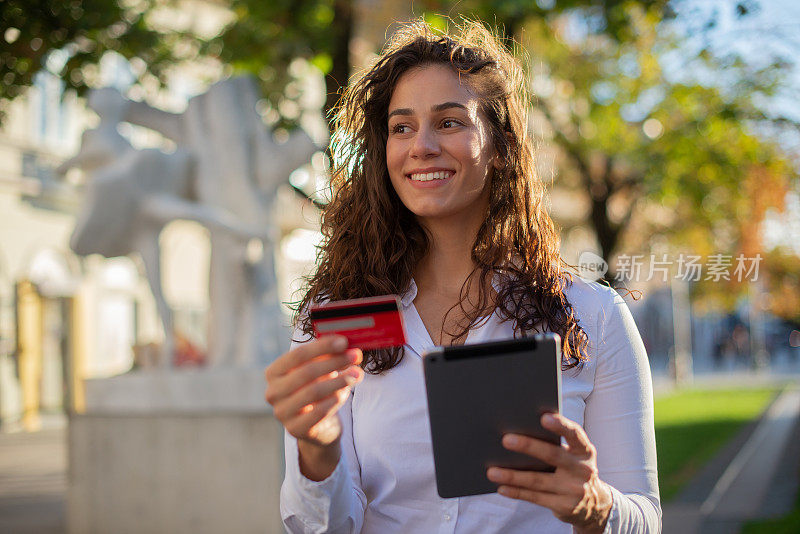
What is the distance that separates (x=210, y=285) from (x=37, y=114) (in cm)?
1424

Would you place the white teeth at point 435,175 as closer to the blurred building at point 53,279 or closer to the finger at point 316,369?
the finger at point 316,369

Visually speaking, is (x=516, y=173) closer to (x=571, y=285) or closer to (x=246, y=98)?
(x=571, y=285)

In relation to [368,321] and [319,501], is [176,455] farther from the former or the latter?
[368,321]

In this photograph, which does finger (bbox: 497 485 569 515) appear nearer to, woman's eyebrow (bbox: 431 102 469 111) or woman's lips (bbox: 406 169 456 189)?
woman's lips (bbox: 406 169 456 189)

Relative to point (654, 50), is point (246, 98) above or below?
below

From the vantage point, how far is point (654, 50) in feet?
52.7

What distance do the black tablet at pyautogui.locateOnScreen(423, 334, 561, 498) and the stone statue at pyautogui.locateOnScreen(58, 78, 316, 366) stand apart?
247 inches

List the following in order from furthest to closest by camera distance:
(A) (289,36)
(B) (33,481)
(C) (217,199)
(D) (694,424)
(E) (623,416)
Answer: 1. (D) (694,424)
2. (B) (33,481)
3. (A) (289,36)
4. (C) (217,199)
5. (E) (623,416)

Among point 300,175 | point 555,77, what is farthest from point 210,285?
point 555,77

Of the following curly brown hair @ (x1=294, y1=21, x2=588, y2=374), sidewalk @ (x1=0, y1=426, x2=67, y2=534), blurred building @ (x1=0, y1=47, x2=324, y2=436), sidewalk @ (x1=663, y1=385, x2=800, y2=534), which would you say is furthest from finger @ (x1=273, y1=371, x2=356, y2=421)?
blurred building @ (x1=0, y1=47, x2=324, y2=436)

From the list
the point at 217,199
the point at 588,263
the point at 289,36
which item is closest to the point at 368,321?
the point at 588,263

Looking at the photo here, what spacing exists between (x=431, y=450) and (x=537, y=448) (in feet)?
1.62

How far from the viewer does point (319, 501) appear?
197cm

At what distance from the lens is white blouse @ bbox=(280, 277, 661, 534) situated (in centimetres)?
207
